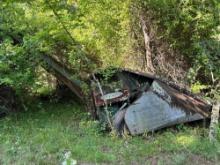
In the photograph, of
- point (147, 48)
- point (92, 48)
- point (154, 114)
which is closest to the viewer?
point (154, 114)

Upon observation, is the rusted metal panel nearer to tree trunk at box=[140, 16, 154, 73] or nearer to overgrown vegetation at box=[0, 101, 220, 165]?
overgrown vegetation at box=[0, 101, 220, 165]

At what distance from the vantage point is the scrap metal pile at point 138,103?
236 inches

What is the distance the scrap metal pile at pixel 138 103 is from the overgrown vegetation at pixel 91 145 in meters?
0.20

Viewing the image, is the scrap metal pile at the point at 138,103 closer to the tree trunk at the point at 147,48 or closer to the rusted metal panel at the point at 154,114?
the rusted metal panel at the point at 154,114

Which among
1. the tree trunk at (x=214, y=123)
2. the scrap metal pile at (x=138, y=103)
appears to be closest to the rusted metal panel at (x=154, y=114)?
the scrap metal pile at (x=138, y=103)

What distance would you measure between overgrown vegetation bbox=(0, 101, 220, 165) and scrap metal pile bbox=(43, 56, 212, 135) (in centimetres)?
20

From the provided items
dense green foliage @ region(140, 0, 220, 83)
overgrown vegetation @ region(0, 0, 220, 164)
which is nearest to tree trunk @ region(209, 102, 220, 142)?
overgrown vegetation @ region(0, 0, 220, 164)

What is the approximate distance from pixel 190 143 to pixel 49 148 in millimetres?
2037

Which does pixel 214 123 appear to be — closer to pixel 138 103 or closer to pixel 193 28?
pixel 138 103

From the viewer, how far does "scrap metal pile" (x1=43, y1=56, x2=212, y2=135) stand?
599 centimetres

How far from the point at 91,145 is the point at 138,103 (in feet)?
3.61

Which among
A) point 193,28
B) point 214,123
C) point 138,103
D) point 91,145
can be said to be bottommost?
point 91,145

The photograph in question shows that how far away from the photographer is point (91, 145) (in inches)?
220

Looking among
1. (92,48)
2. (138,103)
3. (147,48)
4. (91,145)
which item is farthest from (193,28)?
(91,145)
